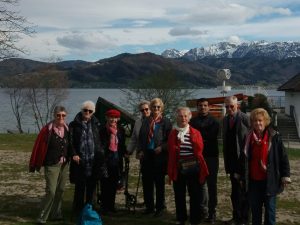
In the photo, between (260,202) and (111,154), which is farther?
(111,154)

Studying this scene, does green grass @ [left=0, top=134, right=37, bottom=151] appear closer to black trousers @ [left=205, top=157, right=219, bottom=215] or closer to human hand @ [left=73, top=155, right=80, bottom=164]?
human hand @ [left=73, top=155, right=80, bottom=164]

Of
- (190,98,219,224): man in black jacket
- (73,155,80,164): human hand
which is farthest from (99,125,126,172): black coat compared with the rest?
(190,98,219,224): man in black jacket

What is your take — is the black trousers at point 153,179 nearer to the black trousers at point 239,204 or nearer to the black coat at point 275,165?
the black trousers at point 239,204

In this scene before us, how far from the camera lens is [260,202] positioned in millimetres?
6418

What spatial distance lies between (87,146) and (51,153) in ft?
1.78

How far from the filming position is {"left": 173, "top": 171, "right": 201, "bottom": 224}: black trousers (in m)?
7.16

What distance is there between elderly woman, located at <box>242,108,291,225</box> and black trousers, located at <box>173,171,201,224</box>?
41.3 inches

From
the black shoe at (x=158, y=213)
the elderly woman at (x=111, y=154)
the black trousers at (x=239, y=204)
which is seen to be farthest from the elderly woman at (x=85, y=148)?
the black trousers at (x=239, y=204)

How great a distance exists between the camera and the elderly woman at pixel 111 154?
26.3ft

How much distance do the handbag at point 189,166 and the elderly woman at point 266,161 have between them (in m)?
0.90

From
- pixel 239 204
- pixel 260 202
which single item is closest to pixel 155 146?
pixel 239 204

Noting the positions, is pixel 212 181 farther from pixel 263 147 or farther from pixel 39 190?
pixel 39 190

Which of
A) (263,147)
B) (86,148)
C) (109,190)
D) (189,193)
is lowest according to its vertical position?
(109,190)

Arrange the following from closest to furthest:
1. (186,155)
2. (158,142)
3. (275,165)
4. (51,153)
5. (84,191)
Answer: (275,165), (186,155), (51,153), (158,142), (84,191)
